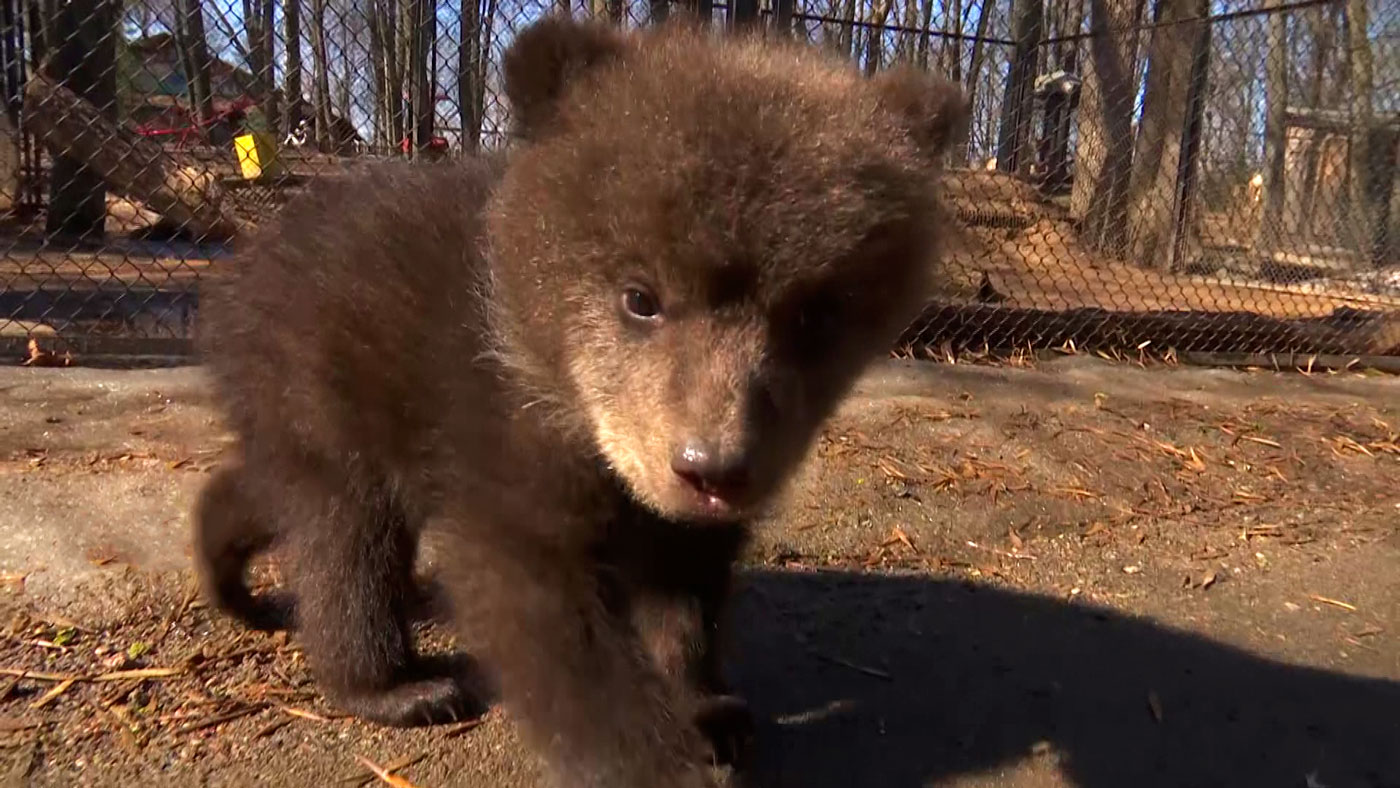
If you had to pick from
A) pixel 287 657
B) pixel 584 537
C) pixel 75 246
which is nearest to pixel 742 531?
pixel 584 537

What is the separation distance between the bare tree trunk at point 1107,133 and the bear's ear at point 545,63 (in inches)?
356

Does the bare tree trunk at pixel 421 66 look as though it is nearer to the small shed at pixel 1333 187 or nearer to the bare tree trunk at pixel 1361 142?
the bare tree trunk at pixel 1361 142

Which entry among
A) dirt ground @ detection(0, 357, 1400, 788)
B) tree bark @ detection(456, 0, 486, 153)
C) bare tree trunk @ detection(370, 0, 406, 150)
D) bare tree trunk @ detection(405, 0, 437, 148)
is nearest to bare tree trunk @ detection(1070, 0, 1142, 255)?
dirt ground @ detection(0, 357, 1400, 788)

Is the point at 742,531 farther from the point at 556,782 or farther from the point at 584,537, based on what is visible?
the point at 556,782

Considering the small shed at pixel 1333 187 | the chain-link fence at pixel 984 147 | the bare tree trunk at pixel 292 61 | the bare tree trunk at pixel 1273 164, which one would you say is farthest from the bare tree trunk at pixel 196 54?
the small shed at pixel 1333 187

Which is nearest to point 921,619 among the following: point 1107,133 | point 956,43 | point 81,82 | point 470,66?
point 470,66

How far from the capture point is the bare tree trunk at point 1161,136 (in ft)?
31.2

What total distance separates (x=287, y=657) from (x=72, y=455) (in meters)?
1.61

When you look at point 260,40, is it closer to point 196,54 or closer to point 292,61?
point 292,61

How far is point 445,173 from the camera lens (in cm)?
262

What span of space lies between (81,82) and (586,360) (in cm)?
761

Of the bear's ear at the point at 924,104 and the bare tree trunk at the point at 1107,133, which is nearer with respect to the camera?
the bear's ear at the point at 924,104

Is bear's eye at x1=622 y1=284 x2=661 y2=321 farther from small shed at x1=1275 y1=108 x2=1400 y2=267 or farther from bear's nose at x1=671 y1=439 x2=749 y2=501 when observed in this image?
Answer: small shed at x1=1275 y1=108 x2=1400 y2=267

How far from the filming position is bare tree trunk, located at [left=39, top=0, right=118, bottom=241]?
720 centimetres
